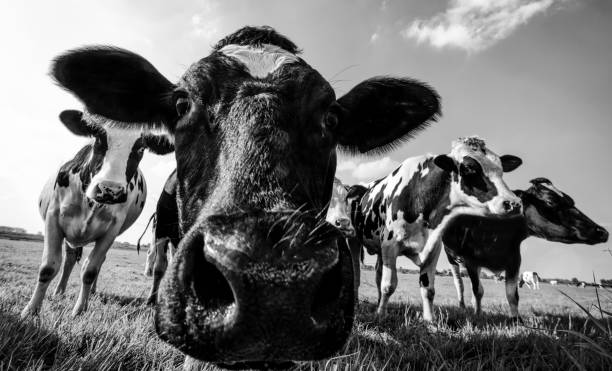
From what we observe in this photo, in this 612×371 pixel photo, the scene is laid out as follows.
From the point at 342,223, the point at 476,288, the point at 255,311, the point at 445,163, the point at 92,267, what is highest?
the point at 445,163

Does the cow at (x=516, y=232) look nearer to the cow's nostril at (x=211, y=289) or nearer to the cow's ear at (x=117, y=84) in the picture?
the cow's ear at (x=117, y=84)

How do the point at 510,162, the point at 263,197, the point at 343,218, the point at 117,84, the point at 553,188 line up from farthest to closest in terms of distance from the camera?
the point at 343,218 < the point at 553,188 < the point at 510,162 < the point at 117,84 < the point at 263,197

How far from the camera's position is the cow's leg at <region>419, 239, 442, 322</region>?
514 cm

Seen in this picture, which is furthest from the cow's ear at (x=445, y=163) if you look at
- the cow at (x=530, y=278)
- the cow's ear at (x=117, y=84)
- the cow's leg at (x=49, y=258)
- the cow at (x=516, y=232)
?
the cow at (x=530, y=278)

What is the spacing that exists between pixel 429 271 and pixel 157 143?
4.54 meters

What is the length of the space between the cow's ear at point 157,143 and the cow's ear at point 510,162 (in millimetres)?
5727

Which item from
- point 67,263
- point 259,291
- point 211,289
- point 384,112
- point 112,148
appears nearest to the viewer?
point 259,291

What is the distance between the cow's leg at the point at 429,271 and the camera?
202 inches

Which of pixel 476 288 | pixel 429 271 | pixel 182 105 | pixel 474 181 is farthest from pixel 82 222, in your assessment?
pixel 476 288

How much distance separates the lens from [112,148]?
447cm

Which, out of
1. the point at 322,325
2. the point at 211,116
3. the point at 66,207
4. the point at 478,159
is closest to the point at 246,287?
the point at 322,325

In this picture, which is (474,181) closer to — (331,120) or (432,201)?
(432,201)

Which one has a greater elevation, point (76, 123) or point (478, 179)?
point (478, 179)

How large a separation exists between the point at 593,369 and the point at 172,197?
4464mm
